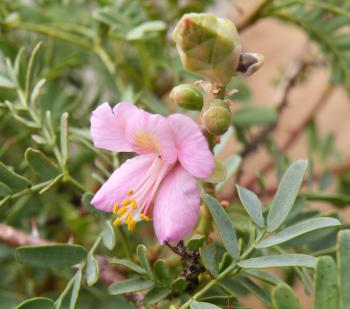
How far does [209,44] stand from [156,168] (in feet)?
0.36

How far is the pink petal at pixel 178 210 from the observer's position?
41cm

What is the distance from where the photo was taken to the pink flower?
408 mm

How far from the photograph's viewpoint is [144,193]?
17.6 inches

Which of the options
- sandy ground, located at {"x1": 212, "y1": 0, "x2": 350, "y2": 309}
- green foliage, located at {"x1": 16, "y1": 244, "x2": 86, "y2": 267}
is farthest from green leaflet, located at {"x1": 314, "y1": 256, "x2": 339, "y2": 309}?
sandy ground, located at {"x1": 212, "y1": 0, "x2": 350, "y2": 309}

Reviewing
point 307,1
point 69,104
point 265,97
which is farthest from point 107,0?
point 265,97

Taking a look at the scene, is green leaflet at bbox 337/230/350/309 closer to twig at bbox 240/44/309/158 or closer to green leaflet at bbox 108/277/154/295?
green leaflet at bbox 108/277/154/295

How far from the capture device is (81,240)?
30.6 inches

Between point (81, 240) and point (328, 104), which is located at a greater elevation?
point (81, 240)

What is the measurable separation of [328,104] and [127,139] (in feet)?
3.53

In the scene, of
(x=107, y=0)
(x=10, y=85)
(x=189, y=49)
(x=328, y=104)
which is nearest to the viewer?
(x=189, y=49)

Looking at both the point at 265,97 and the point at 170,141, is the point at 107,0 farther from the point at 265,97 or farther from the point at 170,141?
the point at 265,97

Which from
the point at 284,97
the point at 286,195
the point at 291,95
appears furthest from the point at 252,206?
the point at 291,95

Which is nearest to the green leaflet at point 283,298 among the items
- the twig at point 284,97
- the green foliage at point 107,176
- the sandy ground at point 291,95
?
the green foliage at point 107,176

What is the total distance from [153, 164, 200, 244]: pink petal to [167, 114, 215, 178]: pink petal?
0.01 m
